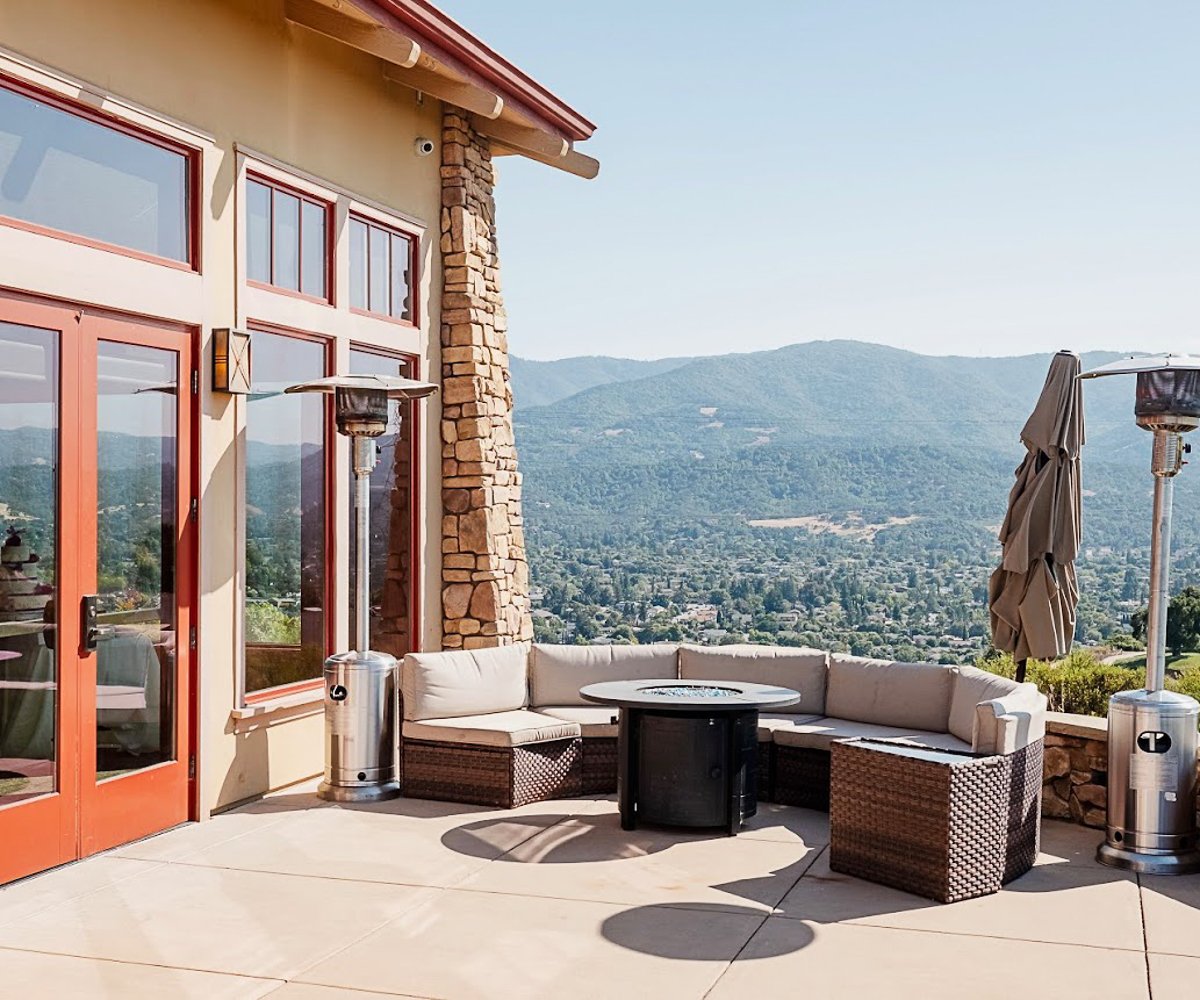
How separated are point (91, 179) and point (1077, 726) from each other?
17.6ft

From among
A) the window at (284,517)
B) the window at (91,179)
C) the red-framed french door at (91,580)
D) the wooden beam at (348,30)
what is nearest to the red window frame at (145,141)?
the window at (91,179)

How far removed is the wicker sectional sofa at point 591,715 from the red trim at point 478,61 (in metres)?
3.49

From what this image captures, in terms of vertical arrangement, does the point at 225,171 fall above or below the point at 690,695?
above

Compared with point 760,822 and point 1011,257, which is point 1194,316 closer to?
point 1011,257

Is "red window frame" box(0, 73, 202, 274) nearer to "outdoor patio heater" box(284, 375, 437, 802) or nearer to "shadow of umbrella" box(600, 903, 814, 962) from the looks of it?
"outdoor patio heater" box(284, 375, 437, 802)

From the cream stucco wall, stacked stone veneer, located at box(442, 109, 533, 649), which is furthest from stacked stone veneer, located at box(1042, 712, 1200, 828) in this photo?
the cream stucco wall

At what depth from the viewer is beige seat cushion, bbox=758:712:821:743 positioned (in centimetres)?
709

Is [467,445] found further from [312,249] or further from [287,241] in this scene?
[287,241]

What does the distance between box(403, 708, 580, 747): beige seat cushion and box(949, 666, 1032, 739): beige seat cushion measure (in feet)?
6.61

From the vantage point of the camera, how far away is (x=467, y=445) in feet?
29.3

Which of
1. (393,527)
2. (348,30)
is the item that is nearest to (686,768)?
(393,527)

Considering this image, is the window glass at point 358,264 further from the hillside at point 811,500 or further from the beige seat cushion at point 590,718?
the hillside at point 811,500

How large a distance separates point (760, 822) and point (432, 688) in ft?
6.27

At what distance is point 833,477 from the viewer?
21984mm
